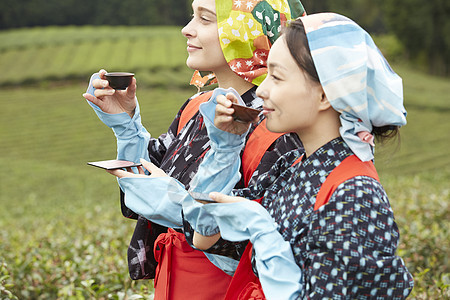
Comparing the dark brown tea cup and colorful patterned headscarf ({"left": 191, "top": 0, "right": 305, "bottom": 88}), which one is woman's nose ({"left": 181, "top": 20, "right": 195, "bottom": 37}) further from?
the dark brown tea cup

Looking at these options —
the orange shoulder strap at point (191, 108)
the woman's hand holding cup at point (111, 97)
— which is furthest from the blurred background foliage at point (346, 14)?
the woman's hand holding cup at point (111, 97)

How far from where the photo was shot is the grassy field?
10.2 feet

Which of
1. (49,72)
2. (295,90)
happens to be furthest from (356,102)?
(49,72)

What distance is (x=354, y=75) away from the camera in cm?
125

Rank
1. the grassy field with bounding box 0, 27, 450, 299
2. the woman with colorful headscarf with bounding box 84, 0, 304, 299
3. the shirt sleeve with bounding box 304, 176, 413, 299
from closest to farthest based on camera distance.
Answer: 1. the shirt sleeve with bounding box 304, 176, 413, 299
2. the woman with colorful headscarf with bounding box 84, 0, 304, 299
3. the grassy field with bounding box 0, 27, 450, 299

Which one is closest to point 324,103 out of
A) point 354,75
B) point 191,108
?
point 354,75

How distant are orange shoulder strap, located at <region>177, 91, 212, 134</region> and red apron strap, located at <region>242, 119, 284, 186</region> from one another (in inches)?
12.1

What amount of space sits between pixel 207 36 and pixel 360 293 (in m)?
0.86

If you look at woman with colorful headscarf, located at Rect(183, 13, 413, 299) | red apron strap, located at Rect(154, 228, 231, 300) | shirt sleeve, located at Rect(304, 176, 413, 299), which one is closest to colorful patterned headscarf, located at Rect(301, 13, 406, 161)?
woman with colorful headscarf, located at Rect(183, 13, 413, 299)

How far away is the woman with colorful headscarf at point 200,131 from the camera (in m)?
1.54

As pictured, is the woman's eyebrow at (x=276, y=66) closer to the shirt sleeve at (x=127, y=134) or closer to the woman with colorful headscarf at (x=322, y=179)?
the woman with colorful headscarf at (x=322, y=179)

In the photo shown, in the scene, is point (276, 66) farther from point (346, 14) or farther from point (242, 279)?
point (346, 14)

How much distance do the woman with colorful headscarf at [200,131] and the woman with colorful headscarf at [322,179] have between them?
13 cm

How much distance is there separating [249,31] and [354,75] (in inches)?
18.7
